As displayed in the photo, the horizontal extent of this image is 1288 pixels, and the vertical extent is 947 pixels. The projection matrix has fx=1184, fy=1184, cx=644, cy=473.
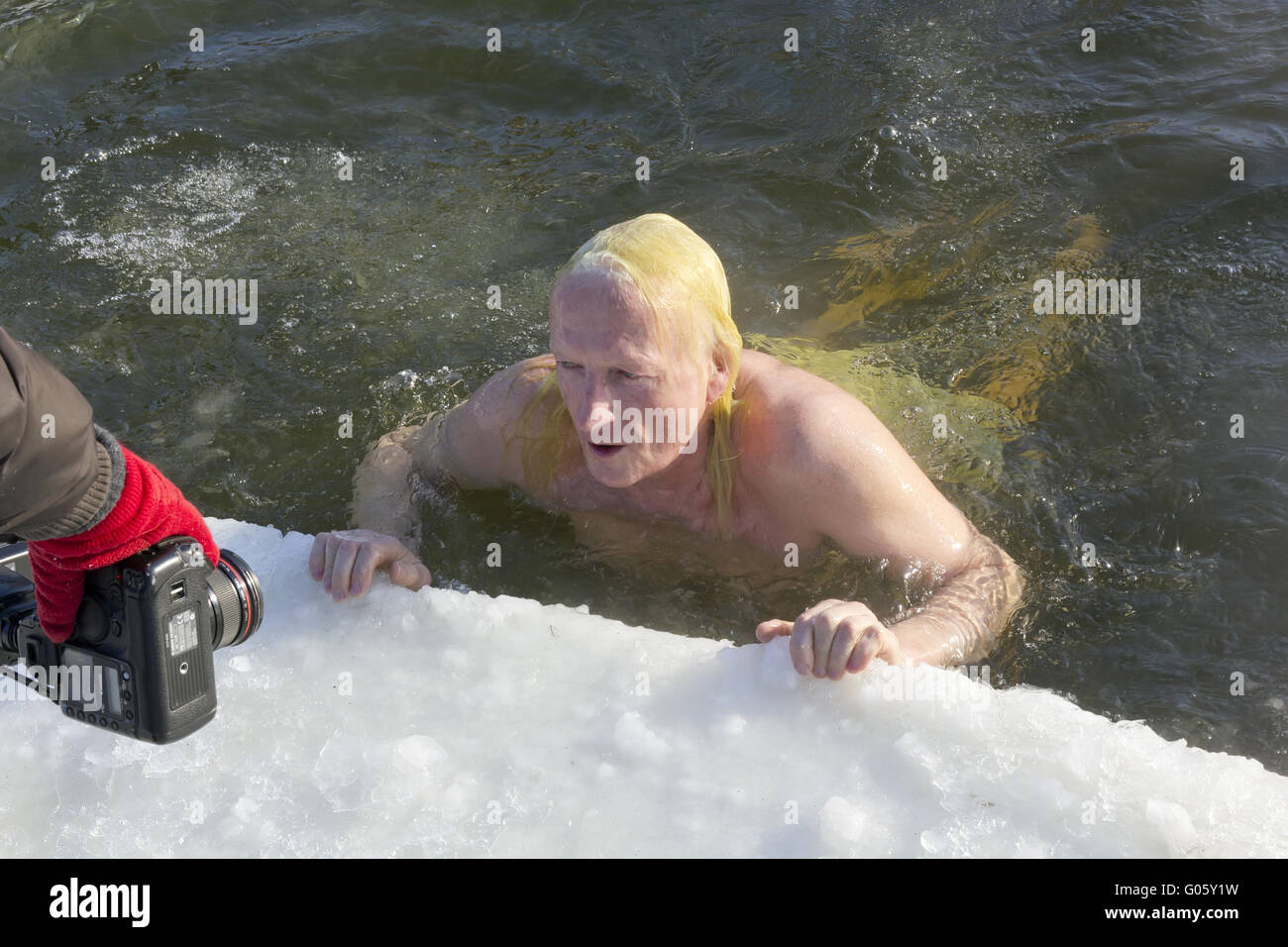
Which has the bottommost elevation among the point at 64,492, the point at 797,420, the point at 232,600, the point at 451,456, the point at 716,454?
the point at 451,456

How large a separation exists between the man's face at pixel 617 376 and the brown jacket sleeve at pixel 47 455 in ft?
4.34

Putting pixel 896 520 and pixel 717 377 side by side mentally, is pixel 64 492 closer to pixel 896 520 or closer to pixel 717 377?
pixel 717 377

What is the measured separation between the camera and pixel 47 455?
1.58 metres

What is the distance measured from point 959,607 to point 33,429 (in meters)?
2.21

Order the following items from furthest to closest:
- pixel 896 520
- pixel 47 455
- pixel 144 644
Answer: pixel 896 520, pixel 144 644, pixel 47 455

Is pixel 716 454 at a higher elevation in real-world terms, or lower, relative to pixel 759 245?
higher

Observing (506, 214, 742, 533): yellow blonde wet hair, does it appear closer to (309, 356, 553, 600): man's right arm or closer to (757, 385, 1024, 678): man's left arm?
(757, 385, 1024, 678): man's left arm

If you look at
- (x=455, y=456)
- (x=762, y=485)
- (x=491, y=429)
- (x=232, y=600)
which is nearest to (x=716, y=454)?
(x=762, y=485)

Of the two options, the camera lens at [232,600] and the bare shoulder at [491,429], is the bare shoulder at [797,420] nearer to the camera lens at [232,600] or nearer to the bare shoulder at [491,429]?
the bare shoulder at [491,429]

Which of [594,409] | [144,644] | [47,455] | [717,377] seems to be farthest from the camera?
[717,377]

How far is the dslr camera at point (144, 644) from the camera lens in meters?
1.90

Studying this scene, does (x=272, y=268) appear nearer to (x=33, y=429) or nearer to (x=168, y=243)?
(x=168, y=243)

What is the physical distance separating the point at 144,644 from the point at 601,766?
3.09ft

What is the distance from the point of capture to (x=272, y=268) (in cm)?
502
